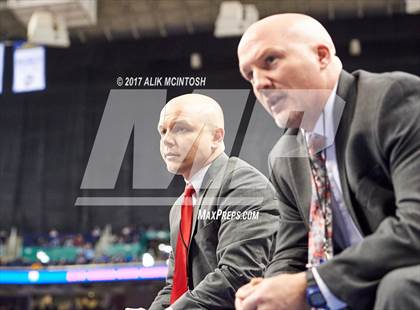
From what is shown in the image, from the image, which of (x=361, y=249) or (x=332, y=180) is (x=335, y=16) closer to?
(x=332, y=180)

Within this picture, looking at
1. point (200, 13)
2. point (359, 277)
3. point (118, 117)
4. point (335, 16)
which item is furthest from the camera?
point (200, 13)

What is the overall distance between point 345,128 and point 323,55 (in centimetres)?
12

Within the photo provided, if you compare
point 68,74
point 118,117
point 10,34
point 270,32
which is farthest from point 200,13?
point 270,32

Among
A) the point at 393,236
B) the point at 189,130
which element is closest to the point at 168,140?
the point at 189,130

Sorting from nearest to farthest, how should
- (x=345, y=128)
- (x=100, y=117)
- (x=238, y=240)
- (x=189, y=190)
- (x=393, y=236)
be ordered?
1. (x=393, y=236)
2. (x=345, y=128)
3. (x=238, y=240)
4. (x=189, y=190)
5. (x=100, y=117)

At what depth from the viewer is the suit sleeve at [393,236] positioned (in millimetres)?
699

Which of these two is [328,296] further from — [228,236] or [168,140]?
[168,140]

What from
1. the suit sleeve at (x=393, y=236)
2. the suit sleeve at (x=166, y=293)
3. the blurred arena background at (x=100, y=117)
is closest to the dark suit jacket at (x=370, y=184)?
the suit sleeve at (x=393, y=236)

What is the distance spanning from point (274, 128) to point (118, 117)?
0.33m

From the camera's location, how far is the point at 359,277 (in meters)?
0.71

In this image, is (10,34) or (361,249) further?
(10,34)

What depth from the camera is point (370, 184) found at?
0.79m

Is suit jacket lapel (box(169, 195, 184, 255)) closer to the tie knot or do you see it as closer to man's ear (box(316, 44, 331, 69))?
the tie knot

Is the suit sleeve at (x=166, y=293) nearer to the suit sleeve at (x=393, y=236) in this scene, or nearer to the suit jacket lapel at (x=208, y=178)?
the suit jacket lapel at (x=208, y=178)
